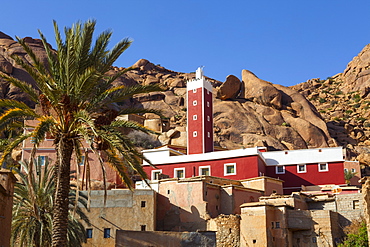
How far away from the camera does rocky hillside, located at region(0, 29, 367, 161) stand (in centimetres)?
6844

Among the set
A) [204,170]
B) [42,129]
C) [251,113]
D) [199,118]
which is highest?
[251,113]

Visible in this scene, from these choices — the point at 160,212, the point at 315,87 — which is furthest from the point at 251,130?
the point at 315,87

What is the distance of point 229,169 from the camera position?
47.0m

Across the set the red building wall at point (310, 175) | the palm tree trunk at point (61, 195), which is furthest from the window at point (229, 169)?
the palm tree trunk at point (61, 195)

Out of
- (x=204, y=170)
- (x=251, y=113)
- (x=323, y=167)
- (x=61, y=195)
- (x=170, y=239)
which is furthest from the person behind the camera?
(x=251, y=113)

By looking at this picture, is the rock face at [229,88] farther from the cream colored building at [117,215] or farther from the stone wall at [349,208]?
the stone wall at [349,208]

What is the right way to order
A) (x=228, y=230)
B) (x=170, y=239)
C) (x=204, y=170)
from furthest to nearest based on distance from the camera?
1. (x=204, y=170)
2. (x=228, y=230)
3. (x=170, y=239)

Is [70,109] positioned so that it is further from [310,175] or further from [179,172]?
[310,175]

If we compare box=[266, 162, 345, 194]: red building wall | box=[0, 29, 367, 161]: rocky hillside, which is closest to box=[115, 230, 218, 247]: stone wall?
box=[266, 162, 345, 194]: red building wall

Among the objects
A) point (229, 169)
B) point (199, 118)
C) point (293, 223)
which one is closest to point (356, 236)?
point (293, 223)

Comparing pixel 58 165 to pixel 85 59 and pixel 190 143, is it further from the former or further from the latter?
pixel 190 143

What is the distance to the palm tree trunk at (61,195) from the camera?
17359mm

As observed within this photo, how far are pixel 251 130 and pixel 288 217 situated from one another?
3693 cm

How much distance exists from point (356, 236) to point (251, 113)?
43282mm
